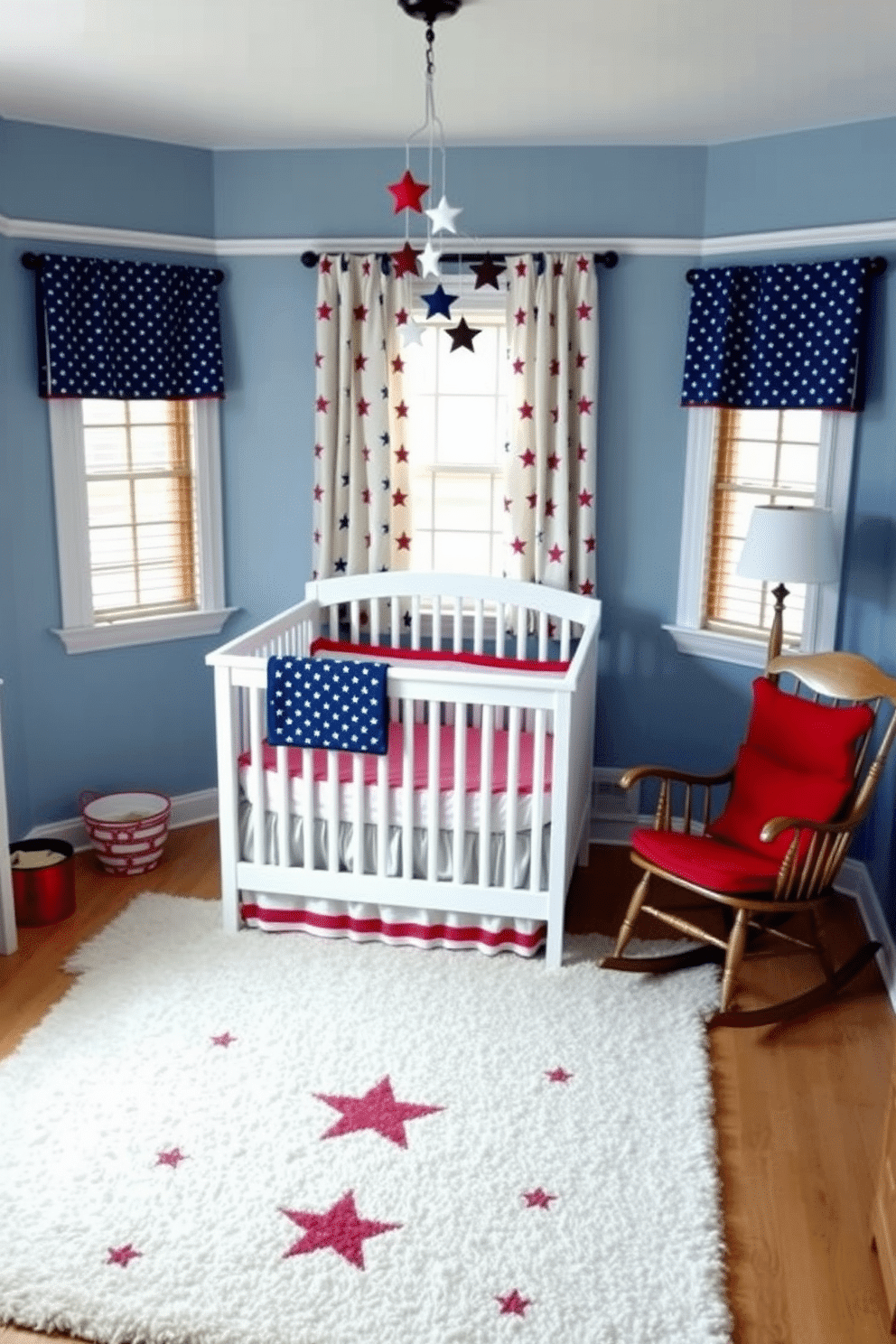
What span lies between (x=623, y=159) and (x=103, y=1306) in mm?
3699

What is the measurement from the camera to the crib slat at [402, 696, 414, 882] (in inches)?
134

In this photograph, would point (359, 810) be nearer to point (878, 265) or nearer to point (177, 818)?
point (177, 818)

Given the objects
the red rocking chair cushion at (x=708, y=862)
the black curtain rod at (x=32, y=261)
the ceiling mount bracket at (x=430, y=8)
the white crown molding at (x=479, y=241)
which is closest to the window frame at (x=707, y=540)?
the white crown molding at (x=479, y=241)

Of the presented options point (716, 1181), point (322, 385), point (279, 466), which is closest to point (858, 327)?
point (322, 385)

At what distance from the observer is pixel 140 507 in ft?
14.0

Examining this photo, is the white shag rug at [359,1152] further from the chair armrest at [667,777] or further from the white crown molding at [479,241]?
the white crown molding at [479,241]

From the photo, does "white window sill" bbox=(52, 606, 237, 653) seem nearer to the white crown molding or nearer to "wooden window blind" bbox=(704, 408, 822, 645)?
the white crown molding

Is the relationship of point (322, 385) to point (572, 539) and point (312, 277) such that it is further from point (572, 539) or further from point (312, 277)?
point (572, 539)

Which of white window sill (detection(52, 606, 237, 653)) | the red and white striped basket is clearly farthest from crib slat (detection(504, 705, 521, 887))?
white window sill (detection(52, 606, 237, 653))

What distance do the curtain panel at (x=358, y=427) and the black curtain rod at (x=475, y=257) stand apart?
0.15 feet

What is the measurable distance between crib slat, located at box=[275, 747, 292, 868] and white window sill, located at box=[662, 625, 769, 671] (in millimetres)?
1589

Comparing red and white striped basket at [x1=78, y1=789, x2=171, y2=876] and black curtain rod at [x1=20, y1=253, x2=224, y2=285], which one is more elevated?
black curtain rod at [x1=20, y1=253, x2=224, y2=285]

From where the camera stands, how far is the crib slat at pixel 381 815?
3.43 m

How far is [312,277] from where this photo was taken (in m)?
4.24
